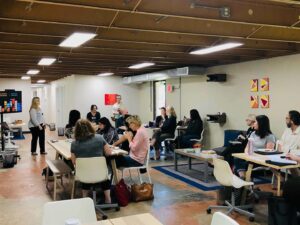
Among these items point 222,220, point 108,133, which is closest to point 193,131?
point 108,133

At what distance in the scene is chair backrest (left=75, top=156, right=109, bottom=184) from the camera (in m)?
4.03

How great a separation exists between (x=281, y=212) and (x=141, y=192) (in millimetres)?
1966

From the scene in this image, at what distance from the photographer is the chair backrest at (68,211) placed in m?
2.19

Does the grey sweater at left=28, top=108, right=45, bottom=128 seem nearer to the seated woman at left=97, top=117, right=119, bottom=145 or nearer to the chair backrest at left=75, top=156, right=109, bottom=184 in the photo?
the seated woman at left=97, top=117, right=119, bottom=145

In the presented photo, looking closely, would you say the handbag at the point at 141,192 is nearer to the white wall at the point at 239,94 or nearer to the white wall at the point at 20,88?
the white wall at the point at 239,94

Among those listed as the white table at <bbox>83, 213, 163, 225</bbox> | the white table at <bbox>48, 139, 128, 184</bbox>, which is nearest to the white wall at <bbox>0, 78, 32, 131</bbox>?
the white table at <bbox>48, 139, 128, 184</bbox>

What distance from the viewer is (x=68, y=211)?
224cm

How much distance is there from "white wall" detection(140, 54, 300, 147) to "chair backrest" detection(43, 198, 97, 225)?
501 centimetres

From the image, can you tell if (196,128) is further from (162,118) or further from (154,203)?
(154,203)

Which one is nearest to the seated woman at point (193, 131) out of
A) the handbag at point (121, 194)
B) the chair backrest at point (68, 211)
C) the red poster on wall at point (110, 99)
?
the handbag at point (121, 194)

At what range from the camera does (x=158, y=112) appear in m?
11.2

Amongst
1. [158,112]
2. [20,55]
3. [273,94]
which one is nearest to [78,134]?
[20,55]

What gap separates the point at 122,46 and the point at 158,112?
593cm

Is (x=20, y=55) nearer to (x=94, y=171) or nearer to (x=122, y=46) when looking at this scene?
(x=122, y=46)
